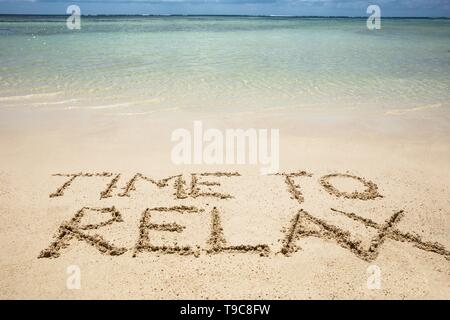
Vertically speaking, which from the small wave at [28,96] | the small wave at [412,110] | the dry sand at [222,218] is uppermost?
the small wave at [28,96]

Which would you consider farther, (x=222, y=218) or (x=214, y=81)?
(x=214, y=81)

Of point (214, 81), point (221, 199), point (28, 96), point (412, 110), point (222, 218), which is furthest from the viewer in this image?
point (214, 81)

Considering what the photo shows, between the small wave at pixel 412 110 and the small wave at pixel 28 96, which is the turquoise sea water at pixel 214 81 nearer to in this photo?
the small wave at pixel 28 96

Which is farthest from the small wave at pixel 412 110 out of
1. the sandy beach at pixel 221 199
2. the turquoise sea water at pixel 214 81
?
the turquoise sea water at pixel 214 81

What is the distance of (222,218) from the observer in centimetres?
317

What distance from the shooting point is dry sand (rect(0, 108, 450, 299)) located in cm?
246

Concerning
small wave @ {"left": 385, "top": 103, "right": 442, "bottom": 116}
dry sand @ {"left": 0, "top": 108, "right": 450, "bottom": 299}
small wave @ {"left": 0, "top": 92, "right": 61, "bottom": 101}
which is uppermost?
small wave @ {"left": 0, "top": 92, "right": 61, "bottom": 101}

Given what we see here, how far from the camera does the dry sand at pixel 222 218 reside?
2457mm

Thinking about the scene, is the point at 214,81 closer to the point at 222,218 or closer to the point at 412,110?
the point at 412,110

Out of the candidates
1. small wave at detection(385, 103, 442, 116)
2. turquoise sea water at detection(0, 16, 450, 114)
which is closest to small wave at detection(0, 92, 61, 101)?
turquoise sea water at detection(0, 16, 450, 114)

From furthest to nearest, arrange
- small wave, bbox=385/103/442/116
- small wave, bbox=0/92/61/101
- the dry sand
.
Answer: small wave, bbox=0/92/61/101 → small wave, bbox=385/103/442/116 → the dry sand

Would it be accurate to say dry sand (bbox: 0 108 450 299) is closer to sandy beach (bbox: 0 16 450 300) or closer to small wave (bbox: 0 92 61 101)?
sandy beach (bbox: 0 16 450 300)

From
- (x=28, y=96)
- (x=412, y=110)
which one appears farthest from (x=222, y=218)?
(x=28, y=96)
